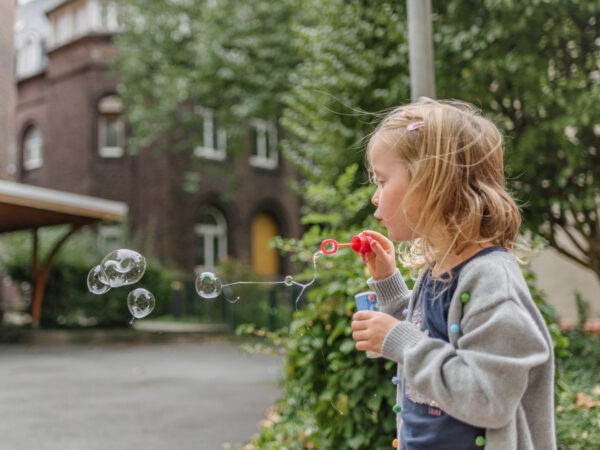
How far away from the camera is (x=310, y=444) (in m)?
4.25

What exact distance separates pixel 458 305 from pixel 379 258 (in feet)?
1.50

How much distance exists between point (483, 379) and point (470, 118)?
0.70 meters

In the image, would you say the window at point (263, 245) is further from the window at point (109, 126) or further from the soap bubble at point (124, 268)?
the soap bubble at point (124, 268)

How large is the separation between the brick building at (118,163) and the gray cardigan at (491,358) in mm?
20009

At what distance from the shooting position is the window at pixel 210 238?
2455 cm

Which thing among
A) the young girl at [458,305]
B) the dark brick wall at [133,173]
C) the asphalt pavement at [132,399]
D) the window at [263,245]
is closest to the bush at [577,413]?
the young girl at [458,305]

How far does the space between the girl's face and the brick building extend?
65.0 ft

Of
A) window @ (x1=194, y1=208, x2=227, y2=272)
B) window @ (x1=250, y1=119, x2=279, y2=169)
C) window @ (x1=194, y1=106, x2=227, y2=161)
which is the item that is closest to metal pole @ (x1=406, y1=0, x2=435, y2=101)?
window @ (x1=194, y1=106, x2=227, y2=161)

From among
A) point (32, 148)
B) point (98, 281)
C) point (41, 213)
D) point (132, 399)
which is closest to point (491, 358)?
point (98, 281)

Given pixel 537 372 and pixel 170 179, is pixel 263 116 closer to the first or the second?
pixel 170 179

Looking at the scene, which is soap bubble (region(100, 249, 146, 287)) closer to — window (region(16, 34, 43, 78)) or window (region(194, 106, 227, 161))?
window (region(194, 106, 227, 161))

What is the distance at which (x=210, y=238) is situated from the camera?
24797 mm

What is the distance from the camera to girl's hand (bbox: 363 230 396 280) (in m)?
2.17

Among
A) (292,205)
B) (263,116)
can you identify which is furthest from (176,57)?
(292,205)
